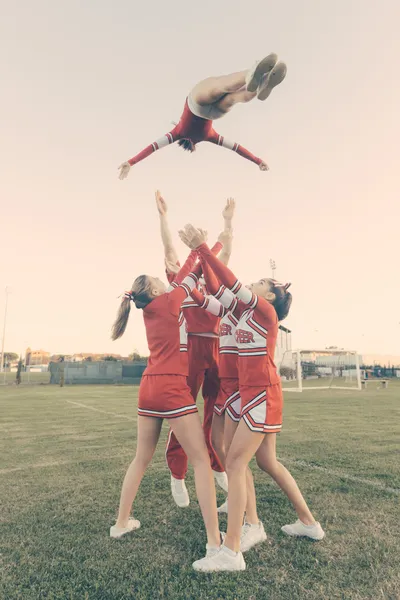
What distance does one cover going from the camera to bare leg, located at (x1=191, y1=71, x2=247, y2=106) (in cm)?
358

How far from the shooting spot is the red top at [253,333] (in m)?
3.23

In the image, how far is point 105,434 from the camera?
887 centimetres

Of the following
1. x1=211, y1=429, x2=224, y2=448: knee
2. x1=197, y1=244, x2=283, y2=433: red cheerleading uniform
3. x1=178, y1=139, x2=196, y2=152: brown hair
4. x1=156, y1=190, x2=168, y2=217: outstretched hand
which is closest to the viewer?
x1=197, y1=244, x2=283, y2=433: red cheerleading uniform

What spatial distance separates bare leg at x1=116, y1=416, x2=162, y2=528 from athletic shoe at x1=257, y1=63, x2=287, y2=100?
2888mm

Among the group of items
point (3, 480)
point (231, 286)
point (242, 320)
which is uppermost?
point (231, 286)

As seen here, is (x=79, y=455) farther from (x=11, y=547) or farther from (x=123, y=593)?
(x=123, y=593)

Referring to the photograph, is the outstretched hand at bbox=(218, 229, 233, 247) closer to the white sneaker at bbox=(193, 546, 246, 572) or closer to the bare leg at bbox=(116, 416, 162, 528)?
the bare leg at bbox=(116, 416, 162, 528)

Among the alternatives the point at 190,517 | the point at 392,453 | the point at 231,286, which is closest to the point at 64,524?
the point at 190,517

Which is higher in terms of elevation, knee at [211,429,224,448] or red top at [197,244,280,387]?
red top at [197,244,280,387]

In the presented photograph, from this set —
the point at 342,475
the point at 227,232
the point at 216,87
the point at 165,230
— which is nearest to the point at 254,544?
the point at 342,475

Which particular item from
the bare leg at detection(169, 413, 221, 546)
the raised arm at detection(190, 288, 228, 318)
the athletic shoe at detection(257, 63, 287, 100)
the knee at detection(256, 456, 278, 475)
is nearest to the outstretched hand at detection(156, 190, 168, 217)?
the raised arm at detection(190, 288, 228, 318)

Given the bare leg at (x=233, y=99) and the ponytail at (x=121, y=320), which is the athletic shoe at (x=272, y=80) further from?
the ponytail at (x=121, y=320)

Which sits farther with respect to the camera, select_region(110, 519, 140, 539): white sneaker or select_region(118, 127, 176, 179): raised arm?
select_region(118, 127, 176, 179): raised arm

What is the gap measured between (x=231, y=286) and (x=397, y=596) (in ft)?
7.31
